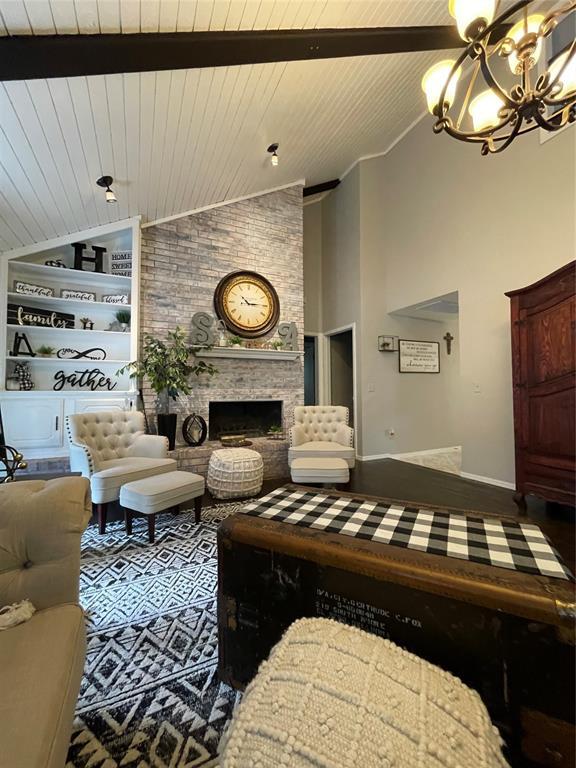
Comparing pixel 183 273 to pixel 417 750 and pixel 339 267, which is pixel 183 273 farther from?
pixel 417 750

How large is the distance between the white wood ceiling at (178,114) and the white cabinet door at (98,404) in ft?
6.14

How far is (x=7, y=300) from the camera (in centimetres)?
362

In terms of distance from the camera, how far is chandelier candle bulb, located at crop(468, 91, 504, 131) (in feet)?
6.95

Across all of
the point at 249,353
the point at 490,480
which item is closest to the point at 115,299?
the point at 249,353

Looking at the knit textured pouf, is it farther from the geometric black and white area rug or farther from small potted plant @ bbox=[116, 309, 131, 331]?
small potted plant @ bbox=[116, 309, 131, 331]

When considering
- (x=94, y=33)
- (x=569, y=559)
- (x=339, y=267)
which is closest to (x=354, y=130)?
(x=339, y=267)

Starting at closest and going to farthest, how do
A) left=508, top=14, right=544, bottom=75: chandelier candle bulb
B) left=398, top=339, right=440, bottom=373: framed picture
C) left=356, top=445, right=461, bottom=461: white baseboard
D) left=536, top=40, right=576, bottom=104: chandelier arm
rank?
left=536, top=40, right=576, bottom=104: chandelier arm → left=508, top=14, right=544, bottom=75: chandelier candle bulb → left=356, top=445, right=461, bottom=461: white baseboard → left=398, top=339, right=440, bottom=373: framed picture

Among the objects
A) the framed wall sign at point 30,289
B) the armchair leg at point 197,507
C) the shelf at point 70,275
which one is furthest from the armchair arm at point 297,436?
the framed wall sign at point 30,289

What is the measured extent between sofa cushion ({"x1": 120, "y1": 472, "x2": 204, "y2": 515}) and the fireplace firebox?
2.01m

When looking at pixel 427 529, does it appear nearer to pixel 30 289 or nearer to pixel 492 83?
pixel 492 83

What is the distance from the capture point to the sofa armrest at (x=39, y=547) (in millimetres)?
996

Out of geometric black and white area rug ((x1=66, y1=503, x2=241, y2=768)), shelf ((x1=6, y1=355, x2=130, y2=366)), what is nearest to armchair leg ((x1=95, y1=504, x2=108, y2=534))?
geometric black and white area rug ((x1=66, y1=503, x2=241, y2=768))

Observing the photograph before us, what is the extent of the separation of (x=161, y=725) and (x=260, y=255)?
4826 mm

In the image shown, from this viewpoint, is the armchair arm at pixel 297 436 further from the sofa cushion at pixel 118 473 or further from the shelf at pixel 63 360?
the shelf at pixel 63 360
